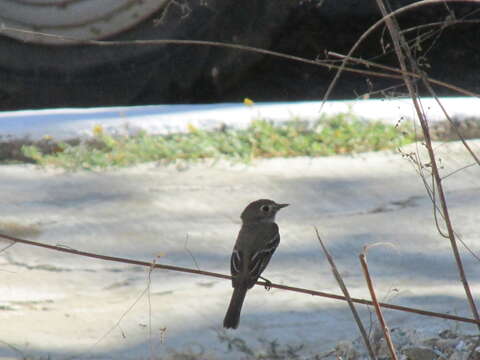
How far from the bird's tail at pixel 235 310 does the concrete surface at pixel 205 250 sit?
0.20 m

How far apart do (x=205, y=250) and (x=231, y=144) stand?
53.7 inches

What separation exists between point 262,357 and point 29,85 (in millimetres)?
3234

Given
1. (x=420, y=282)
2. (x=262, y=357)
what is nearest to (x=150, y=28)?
(x=420, y=282)

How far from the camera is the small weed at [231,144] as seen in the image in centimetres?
546

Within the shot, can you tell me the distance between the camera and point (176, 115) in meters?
5.76

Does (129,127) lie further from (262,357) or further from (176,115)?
(262,357)

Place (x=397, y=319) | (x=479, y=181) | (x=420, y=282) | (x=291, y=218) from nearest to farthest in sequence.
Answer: (x=397, y=319)
(x=420, y=282)
(x=291, y=218)
(x=479, y=181)

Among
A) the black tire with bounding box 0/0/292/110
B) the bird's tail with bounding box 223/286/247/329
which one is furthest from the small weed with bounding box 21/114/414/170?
the bird's tail with bounding box 223/286/247/329

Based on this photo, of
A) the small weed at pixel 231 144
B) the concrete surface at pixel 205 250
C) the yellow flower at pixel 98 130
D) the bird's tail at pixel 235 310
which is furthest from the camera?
the yellow flower at pixel 98 130

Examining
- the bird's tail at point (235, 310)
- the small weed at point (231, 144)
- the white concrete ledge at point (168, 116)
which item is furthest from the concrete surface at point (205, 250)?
the white concrete ledge at point (168, 116)

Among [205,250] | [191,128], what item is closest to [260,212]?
[205,250]

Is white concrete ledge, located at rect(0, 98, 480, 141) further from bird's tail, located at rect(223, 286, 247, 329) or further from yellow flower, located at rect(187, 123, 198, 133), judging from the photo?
bird's tail, located at rect(223, 286, 247, 329)

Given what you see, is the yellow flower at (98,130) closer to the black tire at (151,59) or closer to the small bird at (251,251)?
the black tire at (151,59)

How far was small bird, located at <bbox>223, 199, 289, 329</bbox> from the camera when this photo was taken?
9.92ft
